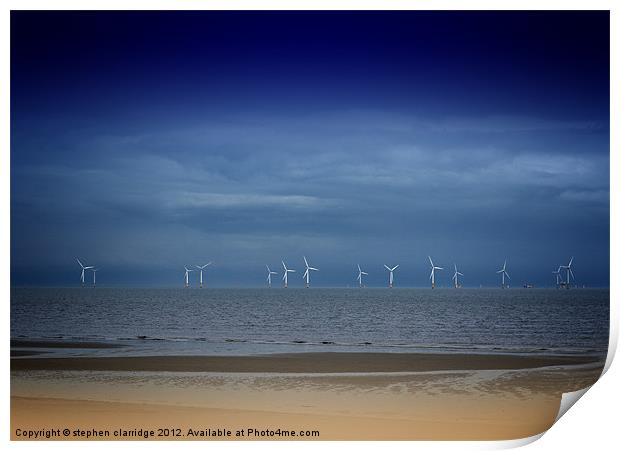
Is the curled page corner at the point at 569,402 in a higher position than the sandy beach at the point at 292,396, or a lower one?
higher

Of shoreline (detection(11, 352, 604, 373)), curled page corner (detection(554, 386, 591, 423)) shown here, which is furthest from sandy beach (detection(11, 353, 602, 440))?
curled page corner (detection(554, 386, 591, 423))

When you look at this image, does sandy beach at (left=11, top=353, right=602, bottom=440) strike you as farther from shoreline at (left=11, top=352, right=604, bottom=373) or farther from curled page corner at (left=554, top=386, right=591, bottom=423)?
curled page corner at (left=554, top=386, right=591, bottom=423)

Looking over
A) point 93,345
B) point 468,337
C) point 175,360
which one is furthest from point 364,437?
point 468,337

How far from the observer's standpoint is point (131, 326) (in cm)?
2272

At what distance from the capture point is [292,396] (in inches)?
332

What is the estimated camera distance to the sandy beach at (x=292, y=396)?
703 centimetres

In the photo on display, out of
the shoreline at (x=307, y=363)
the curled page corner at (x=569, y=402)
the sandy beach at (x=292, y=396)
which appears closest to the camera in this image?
the curled page corner at (x=569, y=402)

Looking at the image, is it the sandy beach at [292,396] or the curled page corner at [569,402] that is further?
the sandy beach at [292,396]

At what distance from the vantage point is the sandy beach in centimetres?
703

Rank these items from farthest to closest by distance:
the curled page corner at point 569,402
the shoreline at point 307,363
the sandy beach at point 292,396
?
the shoreline at point 307,363 < the sandy beach at point 292,396 < the curled page corner at point 569,402

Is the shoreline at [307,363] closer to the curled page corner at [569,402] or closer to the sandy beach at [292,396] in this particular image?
the sandy beach at [292,396]

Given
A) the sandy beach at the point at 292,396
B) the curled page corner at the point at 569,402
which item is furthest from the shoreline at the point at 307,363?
the curled page corner at the point at 569,402

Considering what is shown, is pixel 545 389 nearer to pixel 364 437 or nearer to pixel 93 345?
pixel 364 437
